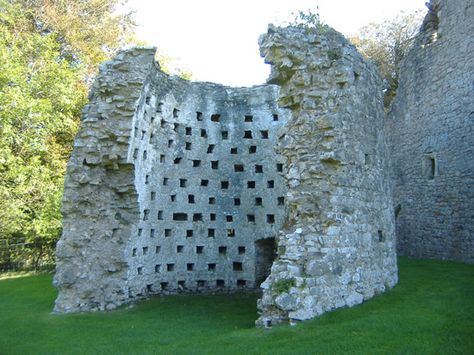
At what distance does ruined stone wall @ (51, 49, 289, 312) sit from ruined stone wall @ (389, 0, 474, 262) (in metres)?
5.52

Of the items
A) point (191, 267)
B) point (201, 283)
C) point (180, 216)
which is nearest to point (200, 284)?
point (201, 283)

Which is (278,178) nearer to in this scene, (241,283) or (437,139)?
(241,283)

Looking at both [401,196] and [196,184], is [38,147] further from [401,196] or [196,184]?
[401,196]

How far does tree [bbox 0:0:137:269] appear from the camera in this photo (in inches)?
641

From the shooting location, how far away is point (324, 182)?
341 inches

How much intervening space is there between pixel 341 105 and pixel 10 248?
17118 mm

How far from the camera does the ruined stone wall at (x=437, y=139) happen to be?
46.9 ft

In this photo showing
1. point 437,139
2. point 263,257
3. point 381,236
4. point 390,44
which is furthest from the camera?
point 390,44

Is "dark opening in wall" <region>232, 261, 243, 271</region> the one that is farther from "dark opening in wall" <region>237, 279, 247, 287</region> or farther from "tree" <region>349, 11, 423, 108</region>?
"tree" <region>349, 11, 423, 108</region>

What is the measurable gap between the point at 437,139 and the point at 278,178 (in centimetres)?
580

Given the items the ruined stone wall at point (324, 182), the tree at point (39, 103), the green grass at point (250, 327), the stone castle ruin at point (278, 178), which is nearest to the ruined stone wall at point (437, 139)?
the stone castle ruin at point (278, 178)

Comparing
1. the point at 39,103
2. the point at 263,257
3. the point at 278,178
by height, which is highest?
the point at 39,103

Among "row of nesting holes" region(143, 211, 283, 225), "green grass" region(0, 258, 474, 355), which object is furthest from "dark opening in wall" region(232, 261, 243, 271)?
"green grass" region(0, 258, 474, 355)

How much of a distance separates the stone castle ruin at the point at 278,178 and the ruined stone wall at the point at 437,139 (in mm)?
55
